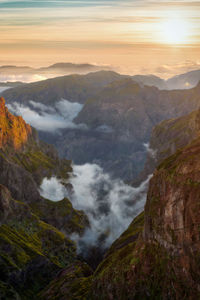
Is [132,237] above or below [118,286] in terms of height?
above

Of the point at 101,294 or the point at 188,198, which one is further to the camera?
the point at 101,294

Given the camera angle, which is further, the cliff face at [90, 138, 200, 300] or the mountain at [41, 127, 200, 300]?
the mountain at [41, 127, 200, 300]

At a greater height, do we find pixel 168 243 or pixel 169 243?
pixel 168 243

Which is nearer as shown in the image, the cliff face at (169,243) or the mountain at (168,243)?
the cliff face at (169,243)

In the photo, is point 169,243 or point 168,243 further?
point 168,243

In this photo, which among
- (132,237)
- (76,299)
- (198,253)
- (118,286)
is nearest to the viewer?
(198,253)

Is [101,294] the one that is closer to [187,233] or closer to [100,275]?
[100,275]

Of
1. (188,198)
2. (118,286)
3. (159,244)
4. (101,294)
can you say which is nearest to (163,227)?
(159,244)

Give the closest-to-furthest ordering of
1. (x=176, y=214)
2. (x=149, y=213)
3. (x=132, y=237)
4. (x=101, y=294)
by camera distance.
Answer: (x=176, y=214) < (x=149, y=213) < (x=101, y=294) < (x=132, y=237)
